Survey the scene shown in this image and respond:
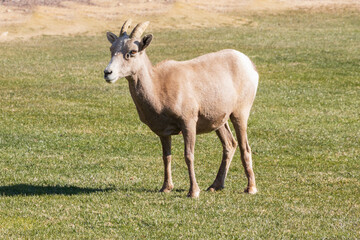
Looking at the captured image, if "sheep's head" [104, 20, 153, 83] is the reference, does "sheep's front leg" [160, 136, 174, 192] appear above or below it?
below

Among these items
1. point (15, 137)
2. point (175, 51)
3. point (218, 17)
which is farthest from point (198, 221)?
point (218, 17)

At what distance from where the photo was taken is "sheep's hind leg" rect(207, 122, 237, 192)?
11.3m

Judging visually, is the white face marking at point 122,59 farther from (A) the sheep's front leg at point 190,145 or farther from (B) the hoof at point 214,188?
(B) the hoof at point 214,188

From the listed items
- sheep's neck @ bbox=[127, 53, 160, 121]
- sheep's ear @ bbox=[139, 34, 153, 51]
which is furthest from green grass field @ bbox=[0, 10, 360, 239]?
sheep's ear @ bbox=[139, 34, 153, 51]

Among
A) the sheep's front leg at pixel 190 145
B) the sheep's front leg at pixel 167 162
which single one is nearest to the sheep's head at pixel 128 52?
the sheep's front leg at pixel 190 145

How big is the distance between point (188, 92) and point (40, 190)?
3119 mm

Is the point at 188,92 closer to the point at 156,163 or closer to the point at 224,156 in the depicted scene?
the point at 224,156

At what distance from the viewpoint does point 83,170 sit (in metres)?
12.9

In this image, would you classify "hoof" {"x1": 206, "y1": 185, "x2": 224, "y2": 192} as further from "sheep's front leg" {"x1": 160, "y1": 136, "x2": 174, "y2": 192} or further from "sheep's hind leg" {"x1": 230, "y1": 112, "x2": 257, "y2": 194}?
"sheep's front leg" {"x1": 160, "y1": 136, "x2": 174, "y2": 192}

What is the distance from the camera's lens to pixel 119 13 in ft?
176

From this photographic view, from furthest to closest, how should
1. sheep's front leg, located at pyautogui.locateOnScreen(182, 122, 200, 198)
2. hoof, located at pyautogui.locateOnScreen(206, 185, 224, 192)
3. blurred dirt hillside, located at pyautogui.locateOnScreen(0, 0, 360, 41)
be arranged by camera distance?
1. blurred dirt hillside, located at pyautogui.locateOnScreen(0, 0, 360, 41)
2. hoof, located at pyautogui.locateOnScreen(206, 185, 224, 192)
3. sheep's front leg, located at pyautogui.locateOnScreen(182, 122, 200, 198)

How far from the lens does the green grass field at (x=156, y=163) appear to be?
9.27 meters

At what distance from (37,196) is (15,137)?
563cm

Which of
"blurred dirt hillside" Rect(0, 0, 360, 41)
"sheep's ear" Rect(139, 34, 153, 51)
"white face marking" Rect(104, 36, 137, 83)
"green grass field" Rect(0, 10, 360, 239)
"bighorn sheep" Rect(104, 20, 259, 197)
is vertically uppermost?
"sheep's ear" Rect(139, 34, 153, 51)
